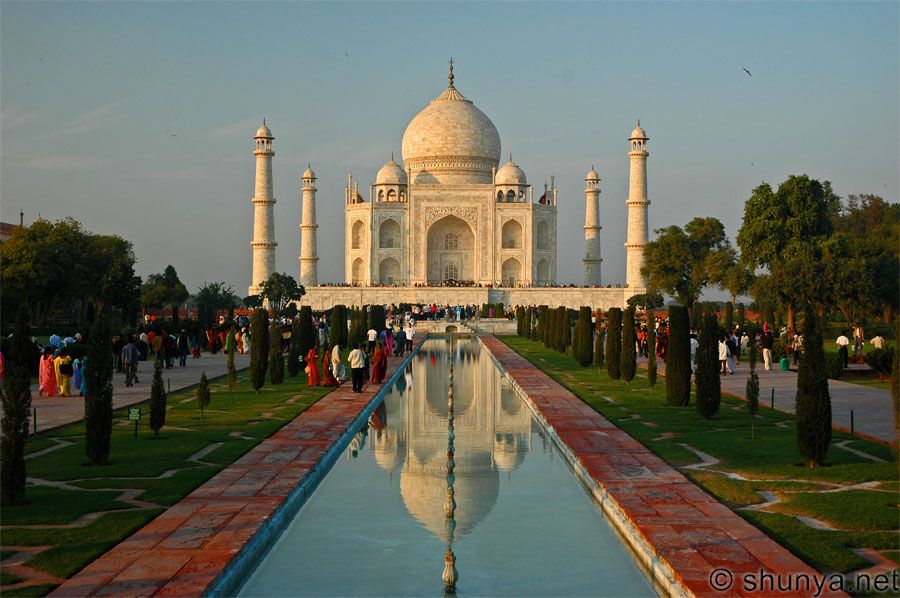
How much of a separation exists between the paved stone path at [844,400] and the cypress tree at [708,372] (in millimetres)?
829

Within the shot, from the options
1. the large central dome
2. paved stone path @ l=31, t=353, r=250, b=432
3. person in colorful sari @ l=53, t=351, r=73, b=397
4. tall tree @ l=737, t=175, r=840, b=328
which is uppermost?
the large central dome

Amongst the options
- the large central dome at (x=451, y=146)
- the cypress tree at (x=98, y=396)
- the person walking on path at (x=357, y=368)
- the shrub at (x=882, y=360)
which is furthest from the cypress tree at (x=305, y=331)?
the large central dome at (x=451, y=146)

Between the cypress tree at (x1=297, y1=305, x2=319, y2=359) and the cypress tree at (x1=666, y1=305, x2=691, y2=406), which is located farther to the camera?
the cypress tree at (x1=297, y1=305, x2=319, y2=359)

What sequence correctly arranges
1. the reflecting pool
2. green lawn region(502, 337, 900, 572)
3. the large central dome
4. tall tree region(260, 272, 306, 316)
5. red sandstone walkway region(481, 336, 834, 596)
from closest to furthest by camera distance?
red sandstone walkway region(481, 336, 834, 596) < the reflecting pool < green lawn region(502, 337, 900, 572) < tall tree region(260, 272, 306, 316) < the large central dome

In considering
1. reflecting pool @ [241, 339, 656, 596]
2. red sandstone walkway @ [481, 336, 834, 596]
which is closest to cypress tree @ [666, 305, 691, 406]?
red sandstone walkway @ [481, 336, 834, 596]

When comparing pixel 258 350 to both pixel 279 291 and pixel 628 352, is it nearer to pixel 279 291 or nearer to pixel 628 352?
pixel 628 352

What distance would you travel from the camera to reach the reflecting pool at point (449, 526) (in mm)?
5434

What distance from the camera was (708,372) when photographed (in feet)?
35.7

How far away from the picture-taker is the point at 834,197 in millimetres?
46594

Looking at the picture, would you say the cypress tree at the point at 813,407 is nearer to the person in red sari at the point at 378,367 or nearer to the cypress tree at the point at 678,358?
the cypress tree at the point at 678,358

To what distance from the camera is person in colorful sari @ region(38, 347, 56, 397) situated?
13.5 m

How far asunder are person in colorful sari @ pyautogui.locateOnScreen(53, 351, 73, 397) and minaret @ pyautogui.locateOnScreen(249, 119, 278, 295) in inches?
1085

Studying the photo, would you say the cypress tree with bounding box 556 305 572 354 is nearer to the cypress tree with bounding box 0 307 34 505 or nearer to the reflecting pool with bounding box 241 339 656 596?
the reflecting pool with bounding box 241 339 656 596

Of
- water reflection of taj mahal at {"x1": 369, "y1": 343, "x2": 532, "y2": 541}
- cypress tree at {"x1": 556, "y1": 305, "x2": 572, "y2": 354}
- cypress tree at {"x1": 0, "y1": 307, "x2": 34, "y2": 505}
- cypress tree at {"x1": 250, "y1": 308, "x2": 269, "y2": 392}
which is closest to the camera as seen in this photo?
cypress tree at {"x1": 0, "y1": 307, "x2": 34, "y2": 505}
